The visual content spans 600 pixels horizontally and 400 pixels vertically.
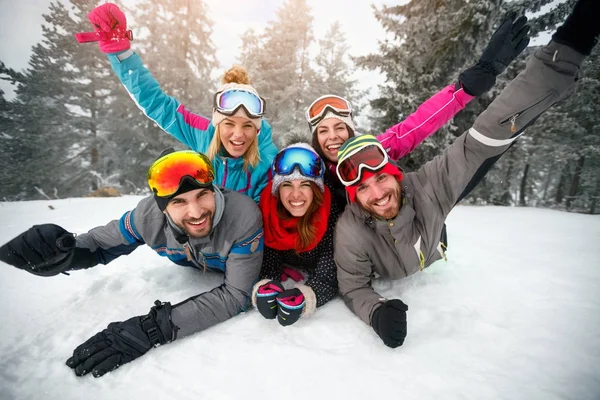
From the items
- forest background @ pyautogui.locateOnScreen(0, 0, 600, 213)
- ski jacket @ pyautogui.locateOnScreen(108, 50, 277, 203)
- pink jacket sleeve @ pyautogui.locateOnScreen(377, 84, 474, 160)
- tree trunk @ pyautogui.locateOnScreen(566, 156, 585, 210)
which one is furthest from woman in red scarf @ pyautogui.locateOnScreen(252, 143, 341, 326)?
tree trunk @ pyautogui.locateOnScreen(566, 156, 585, 210)

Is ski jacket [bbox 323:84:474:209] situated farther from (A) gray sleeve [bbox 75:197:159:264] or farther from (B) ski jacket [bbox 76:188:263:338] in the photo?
(A) gray sleeve [bbox 75:197:159:264]

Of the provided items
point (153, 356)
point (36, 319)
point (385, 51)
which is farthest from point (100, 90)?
point (153, 356)

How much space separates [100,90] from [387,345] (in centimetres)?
2209

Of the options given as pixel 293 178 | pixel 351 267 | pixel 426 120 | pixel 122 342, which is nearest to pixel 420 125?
pixel 426 120

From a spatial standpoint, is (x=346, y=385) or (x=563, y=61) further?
(x=563, y=61)

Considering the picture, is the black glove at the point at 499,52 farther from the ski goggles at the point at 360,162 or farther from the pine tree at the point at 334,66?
the pine tree at the point at 334,66

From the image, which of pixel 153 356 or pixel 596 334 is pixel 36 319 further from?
pixel 596 334

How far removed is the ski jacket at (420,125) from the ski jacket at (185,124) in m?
0.94

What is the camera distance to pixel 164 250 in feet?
9.45

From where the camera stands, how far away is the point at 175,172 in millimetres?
2402

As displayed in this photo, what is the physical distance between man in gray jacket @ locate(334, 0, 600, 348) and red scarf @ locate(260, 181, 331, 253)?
27 centimetres

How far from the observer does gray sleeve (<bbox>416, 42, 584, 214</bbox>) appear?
1963 mm

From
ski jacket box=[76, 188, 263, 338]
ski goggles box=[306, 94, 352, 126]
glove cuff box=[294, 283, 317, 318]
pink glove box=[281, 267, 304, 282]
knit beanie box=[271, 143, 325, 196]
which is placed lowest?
pink glove box=[281, 267, 304, 282]

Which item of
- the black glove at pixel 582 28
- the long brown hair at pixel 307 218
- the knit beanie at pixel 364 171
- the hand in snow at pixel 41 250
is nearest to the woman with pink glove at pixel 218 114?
the long brown hair at pixel 307 218
